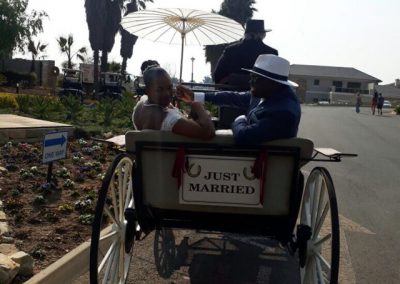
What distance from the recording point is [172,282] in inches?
165

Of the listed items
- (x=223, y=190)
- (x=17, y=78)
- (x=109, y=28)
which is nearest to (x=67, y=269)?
(x=223, y=190)

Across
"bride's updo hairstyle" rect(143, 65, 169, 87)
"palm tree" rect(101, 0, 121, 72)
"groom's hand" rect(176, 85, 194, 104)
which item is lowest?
"groom's hand" rect(176, 85, 194, 104)

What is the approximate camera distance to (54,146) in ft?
19.2

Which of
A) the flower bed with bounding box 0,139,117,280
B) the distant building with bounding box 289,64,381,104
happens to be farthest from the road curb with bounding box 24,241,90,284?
the distant building with bounding box 289,64,381,104

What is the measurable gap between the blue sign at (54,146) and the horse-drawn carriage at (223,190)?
2275mm

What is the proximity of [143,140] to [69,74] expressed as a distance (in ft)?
93.9

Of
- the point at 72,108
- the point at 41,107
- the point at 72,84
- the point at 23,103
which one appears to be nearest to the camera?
the point at 41,107

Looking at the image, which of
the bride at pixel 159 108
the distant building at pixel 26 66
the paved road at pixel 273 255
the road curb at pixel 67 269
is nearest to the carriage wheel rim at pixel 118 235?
the bride at pixel 159 108

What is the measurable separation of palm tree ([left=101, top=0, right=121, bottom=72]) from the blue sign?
34226 mm

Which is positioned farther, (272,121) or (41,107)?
(41,107)

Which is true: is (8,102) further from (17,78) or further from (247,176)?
(17,78)

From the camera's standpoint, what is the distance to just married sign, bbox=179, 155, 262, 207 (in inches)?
136

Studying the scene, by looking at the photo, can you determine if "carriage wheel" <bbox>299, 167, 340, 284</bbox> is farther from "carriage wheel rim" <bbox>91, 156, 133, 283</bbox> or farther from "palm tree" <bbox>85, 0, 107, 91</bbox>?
"palm tree" <bbox>85, 0, 107, 91</bbox>

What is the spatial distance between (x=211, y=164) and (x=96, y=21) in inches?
1449
